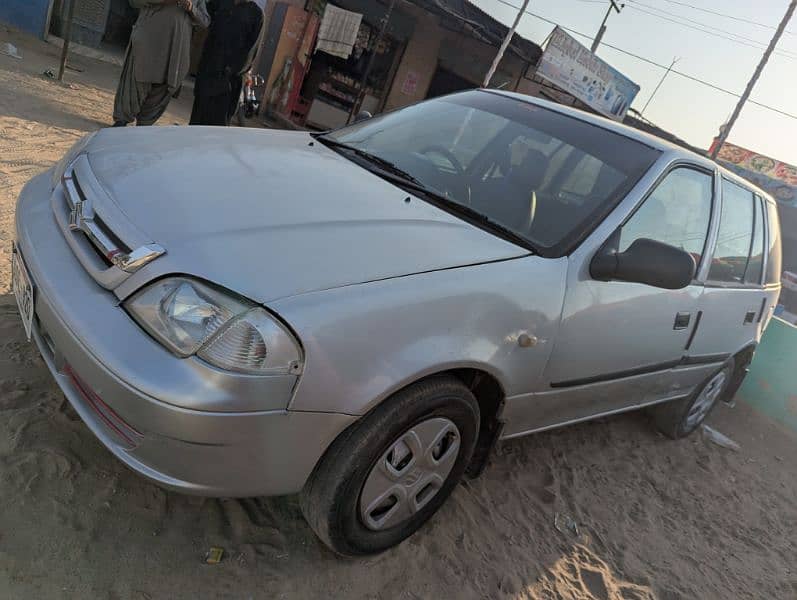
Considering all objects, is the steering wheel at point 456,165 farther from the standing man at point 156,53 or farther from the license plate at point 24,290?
the standing man at point 156,53

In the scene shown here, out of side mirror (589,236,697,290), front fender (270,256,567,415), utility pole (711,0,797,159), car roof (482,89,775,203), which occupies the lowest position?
front fender (270,256,567,415)

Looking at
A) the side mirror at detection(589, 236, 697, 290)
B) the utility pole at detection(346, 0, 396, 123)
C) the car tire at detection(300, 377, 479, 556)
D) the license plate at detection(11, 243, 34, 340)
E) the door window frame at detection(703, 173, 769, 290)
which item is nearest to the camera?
the car tire at detection(300, 377, 479, 556)

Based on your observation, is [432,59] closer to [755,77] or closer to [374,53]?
[374,53]

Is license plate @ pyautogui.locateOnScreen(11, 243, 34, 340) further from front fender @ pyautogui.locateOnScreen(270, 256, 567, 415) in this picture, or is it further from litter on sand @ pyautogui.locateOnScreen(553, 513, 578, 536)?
litter on sand @ pyautogui.locateOnScreen(553, 513, 578, 536)

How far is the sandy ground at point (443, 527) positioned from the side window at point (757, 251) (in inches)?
48.9

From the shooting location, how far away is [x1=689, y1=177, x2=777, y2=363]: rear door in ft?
10.3

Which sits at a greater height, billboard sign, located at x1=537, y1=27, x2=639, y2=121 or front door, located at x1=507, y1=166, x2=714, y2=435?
billboard sign, located at x1=537, y1=27, x2=639, y2=121

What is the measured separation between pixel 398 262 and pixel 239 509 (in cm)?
105

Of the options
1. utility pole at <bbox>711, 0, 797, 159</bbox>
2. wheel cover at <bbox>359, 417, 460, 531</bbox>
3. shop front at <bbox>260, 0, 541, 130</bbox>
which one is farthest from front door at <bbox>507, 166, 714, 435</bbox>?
utility pole at <bbox>711, 0, 797, 159</bbox>

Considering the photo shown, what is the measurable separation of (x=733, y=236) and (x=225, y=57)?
453cm

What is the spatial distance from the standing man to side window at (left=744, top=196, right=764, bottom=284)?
15.6ft

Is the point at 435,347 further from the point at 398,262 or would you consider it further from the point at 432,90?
the point at 432,90

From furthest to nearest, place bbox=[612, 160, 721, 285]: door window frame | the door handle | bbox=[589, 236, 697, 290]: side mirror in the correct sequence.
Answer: the door handle
bbox=[612, 160, 721, 285]: door window frame
bbox=[589, 236, 697, 290]: side mirror

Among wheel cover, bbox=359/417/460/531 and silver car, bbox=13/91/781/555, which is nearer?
silver car, bbox=13/91/781/555
